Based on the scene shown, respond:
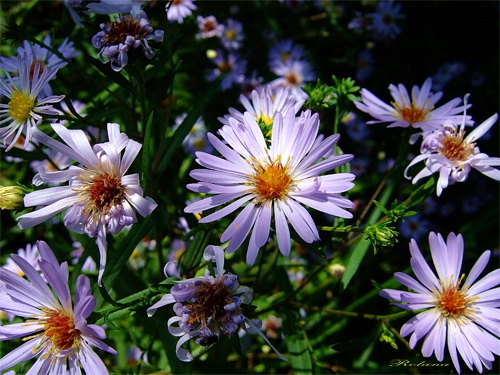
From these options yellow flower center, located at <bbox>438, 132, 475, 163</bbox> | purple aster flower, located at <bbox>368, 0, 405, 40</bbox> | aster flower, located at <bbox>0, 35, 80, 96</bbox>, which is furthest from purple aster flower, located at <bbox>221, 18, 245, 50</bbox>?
yellow flower center, located at <bbox>438, 132, 475, 163</bbox>

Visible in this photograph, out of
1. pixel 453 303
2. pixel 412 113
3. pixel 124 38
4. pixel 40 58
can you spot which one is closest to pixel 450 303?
pixel 453 303

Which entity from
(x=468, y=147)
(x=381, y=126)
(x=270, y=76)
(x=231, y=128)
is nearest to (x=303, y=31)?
(x=270, y=76)

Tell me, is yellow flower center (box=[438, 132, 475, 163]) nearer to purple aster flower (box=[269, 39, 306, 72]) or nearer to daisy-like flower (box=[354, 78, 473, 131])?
daisy-like flower (box=[354, 78, 473, 131])

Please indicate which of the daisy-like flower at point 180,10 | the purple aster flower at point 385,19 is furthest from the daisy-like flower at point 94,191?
the purple aster flower at point 385,19

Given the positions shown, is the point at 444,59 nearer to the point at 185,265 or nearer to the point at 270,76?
the point at 270,76

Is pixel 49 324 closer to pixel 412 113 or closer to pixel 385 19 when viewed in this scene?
pixel 412 113

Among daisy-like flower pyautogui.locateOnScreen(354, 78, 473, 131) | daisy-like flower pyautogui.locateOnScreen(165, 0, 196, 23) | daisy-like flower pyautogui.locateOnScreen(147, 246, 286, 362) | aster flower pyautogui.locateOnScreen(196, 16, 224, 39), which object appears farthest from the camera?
→ aster flower pyautogui.locateOnScreen(196, 16, 224, 39)
